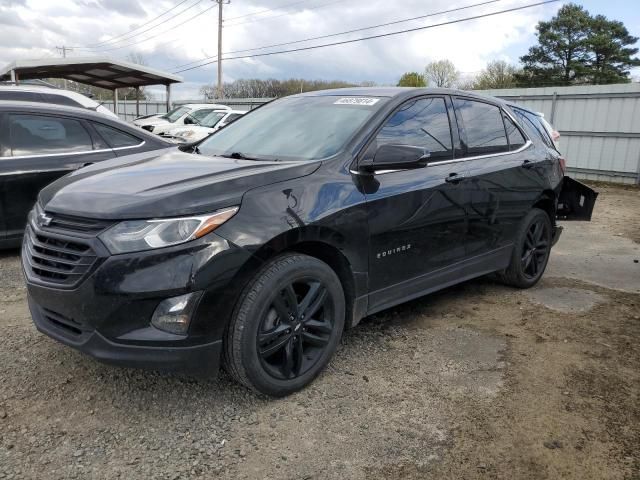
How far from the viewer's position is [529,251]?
4902mm

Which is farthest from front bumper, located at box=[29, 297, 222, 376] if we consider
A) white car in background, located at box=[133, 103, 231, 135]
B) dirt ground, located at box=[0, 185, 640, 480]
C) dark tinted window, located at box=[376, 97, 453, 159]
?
white car in background, located at box=[133, 103, 231, 135]

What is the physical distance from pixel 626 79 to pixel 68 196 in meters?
42.5

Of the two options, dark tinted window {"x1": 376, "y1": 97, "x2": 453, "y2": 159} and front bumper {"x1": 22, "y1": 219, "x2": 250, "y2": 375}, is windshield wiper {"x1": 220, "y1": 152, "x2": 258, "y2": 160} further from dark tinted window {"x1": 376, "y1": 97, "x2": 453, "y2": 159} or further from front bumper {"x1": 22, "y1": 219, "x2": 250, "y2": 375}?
front bumper {"x1": 22, "y1": 219, "x2": 250, "y2": 375}

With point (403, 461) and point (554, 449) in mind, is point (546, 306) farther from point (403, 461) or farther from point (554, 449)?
point (403, 461)

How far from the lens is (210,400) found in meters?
2.93

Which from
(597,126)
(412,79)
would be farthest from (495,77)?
(597,126)

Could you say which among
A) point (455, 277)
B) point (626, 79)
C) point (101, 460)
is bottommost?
point (101, 460)

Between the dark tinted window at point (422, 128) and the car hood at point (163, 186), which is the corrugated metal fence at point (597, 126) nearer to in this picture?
the dark tinted window at point (422, 128)

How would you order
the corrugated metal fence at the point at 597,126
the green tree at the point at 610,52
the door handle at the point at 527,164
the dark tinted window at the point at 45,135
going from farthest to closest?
the green tree at the point at 610,52 < the corrugated metal fence at the point at 597,126 < the dark tinted window at the point at 45,135 < the door handle at the point at 527,164

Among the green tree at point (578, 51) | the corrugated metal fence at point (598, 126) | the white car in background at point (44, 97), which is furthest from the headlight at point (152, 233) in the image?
the green tree at point (578, 51)

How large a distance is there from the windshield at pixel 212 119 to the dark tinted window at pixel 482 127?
11.8m

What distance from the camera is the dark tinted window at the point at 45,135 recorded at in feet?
17.3

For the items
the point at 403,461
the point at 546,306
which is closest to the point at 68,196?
the point at 403,461

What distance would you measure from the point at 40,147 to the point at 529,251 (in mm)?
4752
